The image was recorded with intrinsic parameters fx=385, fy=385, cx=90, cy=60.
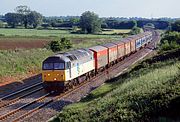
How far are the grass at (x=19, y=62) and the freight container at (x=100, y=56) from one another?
25.4ft

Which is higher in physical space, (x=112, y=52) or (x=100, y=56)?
(x=100, y=56)

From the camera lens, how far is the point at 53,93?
2889cm

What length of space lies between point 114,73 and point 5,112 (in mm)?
18802

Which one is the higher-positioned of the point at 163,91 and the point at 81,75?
the point at 163,91

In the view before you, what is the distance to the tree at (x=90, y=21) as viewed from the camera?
440ft

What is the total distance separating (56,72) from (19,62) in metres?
14.4

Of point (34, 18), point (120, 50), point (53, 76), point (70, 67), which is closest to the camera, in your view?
point (53, 76)

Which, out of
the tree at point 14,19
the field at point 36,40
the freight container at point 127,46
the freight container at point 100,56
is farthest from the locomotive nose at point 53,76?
the tree at point 14,19

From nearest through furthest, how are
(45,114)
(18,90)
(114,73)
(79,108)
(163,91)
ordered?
(163,91) → (79,108) → (45,114) → (18,90) → (114,73)

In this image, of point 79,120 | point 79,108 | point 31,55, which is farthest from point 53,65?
point 31,55

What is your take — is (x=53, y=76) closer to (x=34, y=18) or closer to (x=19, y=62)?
(x=19, y=62)

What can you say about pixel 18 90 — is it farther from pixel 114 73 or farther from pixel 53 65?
pixel 114 73

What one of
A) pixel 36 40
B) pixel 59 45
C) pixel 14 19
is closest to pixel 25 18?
pixel 14 19

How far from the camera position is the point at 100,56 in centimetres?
3897
